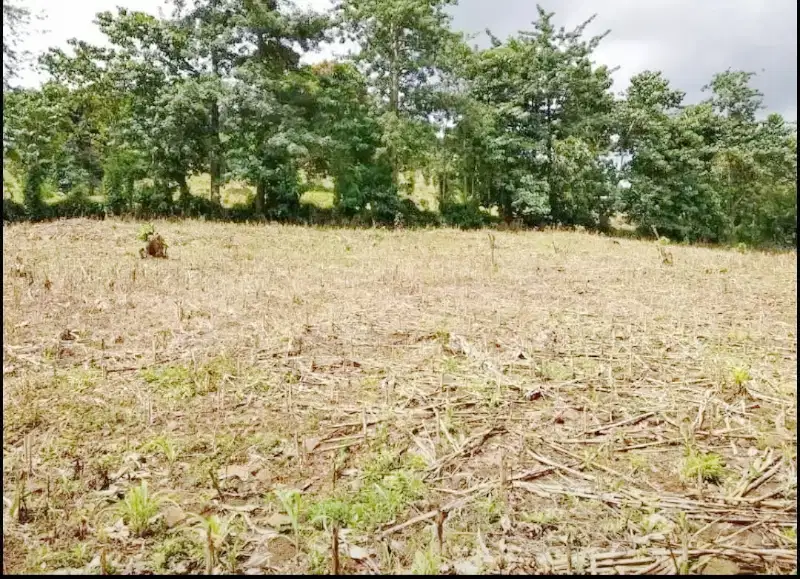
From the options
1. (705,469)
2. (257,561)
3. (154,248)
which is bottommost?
(257,561)

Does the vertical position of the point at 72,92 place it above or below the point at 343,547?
above

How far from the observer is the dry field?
2572mm

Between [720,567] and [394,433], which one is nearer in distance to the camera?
[720,567]

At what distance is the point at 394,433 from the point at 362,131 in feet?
70.7

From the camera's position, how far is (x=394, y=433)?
3.78 meters

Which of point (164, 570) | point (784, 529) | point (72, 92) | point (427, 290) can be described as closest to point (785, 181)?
point (427, 290)

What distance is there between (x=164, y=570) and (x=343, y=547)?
85 cm

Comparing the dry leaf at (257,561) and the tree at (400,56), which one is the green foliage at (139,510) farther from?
the tree at (400,56)

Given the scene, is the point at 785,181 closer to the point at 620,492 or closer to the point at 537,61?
the point at 537,61

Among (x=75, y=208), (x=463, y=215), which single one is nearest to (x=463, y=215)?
(x=463, y=215)

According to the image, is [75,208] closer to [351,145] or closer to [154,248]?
[351,145]

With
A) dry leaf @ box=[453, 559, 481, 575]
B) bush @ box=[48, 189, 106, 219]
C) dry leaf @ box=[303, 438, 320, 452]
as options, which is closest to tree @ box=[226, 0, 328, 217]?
bush @ box=[48, 189, 106, 219]

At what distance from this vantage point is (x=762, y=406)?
13.3 ft

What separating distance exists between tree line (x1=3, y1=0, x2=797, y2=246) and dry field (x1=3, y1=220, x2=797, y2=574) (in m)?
15.1
